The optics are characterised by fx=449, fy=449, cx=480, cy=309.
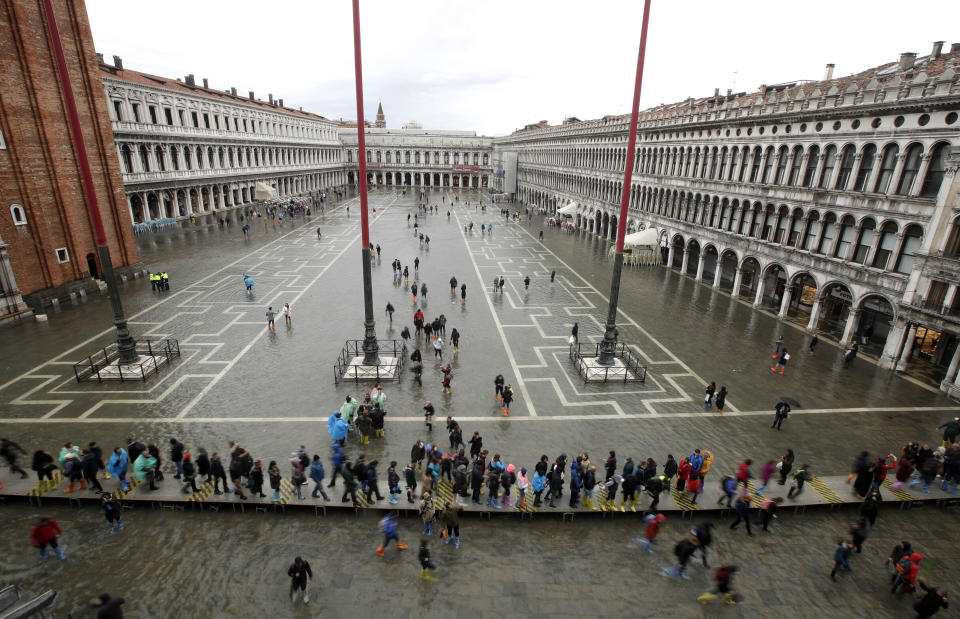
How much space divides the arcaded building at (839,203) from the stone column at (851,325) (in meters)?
0.07

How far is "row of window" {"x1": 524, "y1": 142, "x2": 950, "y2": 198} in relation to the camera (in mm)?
20938

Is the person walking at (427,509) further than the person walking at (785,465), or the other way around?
the person walking at (785,465)

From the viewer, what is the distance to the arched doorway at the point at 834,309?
25922 millimetres

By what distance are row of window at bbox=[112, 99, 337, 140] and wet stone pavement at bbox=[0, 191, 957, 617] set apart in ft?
82.6

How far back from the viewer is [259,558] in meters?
10.4

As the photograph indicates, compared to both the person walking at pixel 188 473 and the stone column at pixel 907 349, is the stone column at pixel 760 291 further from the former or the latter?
the person walking at pixel 188 473

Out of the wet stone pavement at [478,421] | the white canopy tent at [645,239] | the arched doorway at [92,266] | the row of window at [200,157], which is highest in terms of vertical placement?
the row of window at [200,157]

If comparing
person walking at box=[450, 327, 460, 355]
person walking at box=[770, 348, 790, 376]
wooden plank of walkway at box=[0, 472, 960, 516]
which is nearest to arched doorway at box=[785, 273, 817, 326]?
person walking at box=[770, 348, 790, 376]

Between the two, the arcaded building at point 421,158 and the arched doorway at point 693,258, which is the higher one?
the arcaded building at point 421,158

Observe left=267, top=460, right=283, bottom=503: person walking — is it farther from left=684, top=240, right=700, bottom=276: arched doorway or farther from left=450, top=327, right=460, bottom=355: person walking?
left=684, top=240, right=700, bottom=276: arched doorway

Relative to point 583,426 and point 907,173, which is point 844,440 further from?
point 907,173

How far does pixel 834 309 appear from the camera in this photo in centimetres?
2878

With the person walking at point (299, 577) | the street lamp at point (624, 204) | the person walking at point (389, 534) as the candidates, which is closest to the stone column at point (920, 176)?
the street lamp at point (624, 204)

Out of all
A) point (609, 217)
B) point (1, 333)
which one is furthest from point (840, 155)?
point (1, 333)
